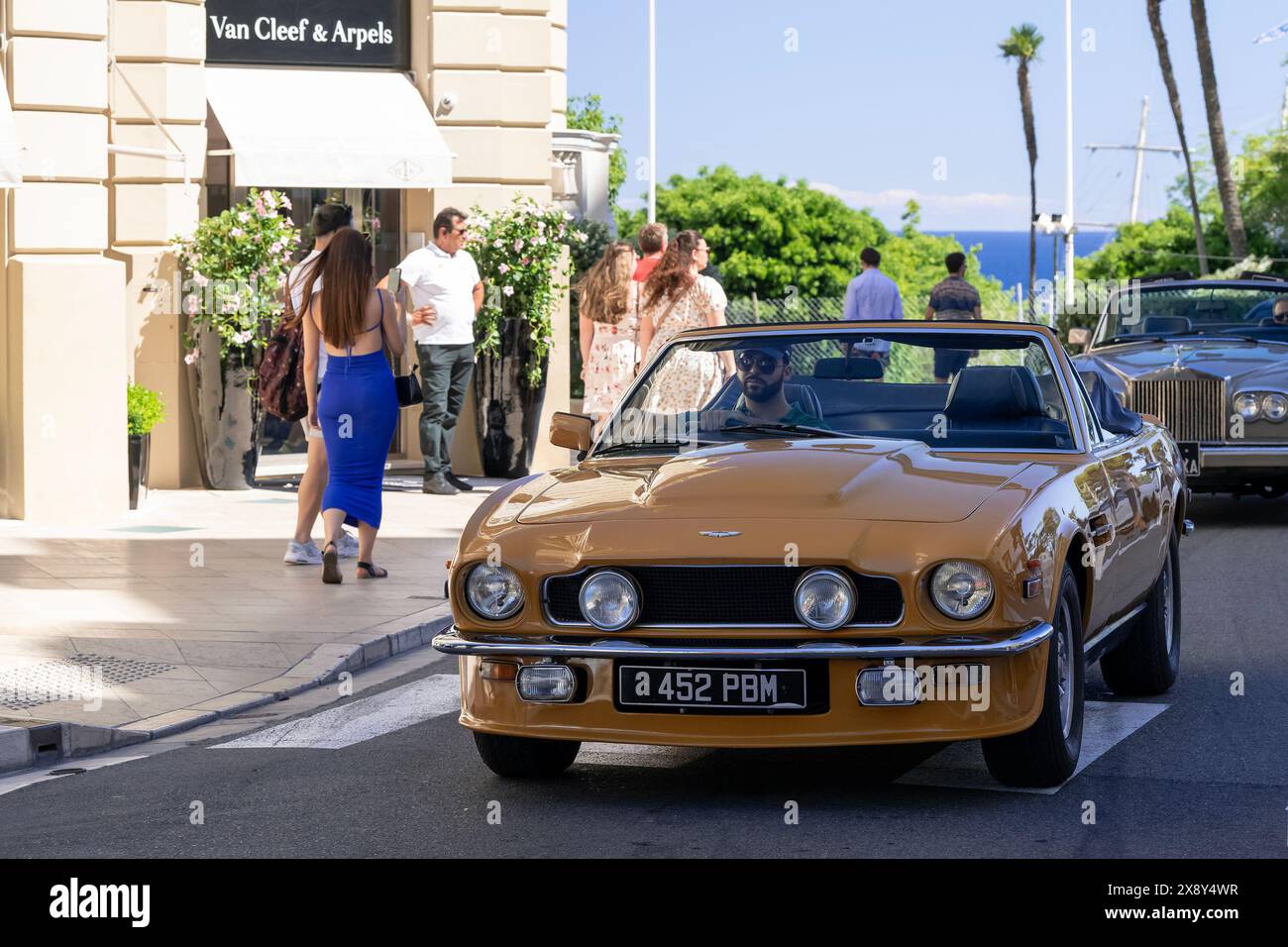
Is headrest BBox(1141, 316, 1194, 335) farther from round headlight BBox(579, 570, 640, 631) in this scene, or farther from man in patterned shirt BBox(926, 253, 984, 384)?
round headlight BBox(579, 570, 640, 631)

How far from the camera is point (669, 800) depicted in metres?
6.46

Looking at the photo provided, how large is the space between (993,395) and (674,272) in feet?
23.1

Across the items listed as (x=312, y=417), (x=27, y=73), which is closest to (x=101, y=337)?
(x=27, y=73)

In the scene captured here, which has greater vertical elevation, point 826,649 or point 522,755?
point 826,649

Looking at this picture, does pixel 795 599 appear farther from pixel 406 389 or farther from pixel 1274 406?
pixel 1274 406

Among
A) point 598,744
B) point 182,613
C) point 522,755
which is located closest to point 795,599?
point 522,755

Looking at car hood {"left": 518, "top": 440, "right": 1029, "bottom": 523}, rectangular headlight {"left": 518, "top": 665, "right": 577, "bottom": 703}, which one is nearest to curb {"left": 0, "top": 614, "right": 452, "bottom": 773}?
car hood {"left": 518, "top": 440, "right": 1029, "bottom": 523}

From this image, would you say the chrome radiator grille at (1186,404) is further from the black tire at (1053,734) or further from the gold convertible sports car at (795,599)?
Answer: the black tire at (1053,734)

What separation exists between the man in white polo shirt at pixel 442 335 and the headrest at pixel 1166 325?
527 centimetres

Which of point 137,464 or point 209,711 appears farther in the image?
point 137,464
